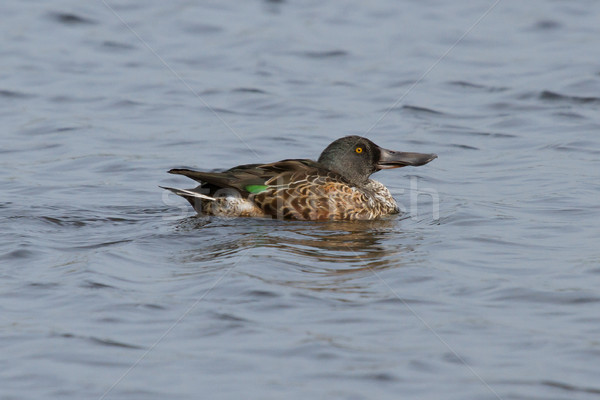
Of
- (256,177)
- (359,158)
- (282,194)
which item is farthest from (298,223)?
(359,158)

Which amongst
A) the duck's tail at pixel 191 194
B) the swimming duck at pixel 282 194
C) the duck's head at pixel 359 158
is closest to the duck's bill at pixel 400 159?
the duck's head at pixel 359 158

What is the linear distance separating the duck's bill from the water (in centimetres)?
52

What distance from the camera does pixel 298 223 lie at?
9188mm

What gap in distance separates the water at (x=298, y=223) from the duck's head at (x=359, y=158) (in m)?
0.59

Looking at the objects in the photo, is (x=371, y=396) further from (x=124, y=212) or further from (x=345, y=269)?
(x=124, y=212)

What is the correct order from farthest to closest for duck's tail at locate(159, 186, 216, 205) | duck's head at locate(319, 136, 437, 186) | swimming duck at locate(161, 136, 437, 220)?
duck's head at locate(319, 136, 437, 186) → swimming duck at locate(161, 136, 437, 220) → duck's tail at locate(159, 186, 216, 205)

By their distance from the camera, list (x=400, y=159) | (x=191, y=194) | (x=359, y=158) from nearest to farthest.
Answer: (x=191, y=194) < (x=359, y=158) < (x=400, y=159)

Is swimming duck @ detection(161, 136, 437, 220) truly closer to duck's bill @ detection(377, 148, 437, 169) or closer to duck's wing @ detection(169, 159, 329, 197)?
duck's wing @ detection(169, 159, 329, 197)

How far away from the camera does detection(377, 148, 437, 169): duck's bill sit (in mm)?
10117

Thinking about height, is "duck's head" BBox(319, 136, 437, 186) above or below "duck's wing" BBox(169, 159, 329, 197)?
above

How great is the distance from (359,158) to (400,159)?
0.46m

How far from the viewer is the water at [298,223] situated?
5.76 m

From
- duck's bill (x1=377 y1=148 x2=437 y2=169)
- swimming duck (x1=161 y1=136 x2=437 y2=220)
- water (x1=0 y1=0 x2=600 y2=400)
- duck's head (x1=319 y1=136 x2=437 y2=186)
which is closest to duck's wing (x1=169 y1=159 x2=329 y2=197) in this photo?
swimming duck (x1=161 y1=136 x2=437 y2=220)

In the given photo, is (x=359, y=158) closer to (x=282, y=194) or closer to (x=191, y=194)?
(x=282, y=194)
